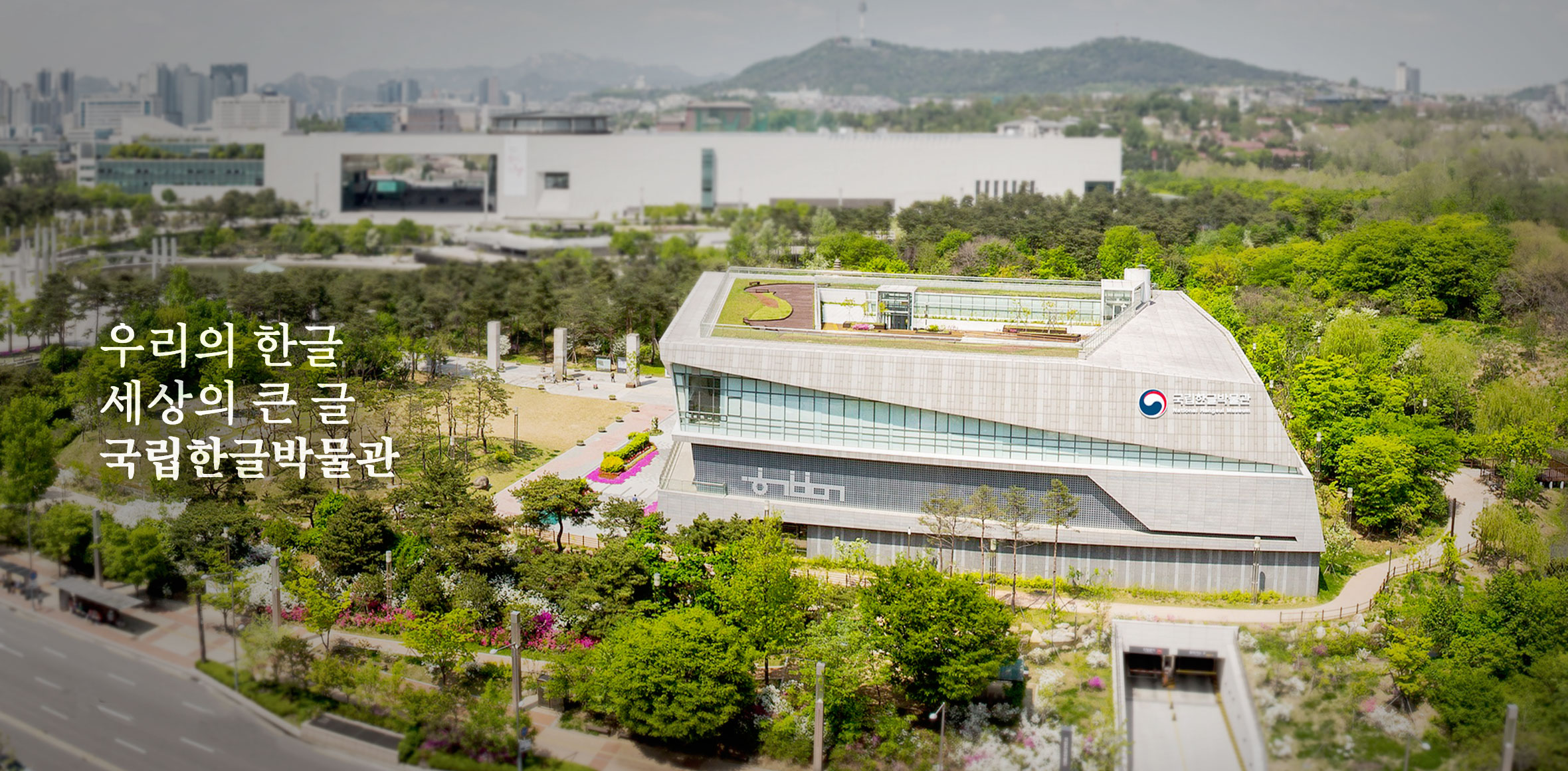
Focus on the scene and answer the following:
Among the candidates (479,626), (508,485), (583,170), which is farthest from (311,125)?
(479,626)

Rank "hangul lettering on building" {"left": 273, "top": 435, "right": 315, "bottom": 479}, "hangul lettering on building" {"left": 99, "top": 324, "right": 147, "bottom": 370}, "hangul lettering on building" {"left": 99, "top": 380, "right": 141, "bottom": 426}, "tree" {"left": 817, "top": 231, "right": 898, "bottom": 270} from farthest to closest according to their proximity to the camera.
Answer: "tree" {"left": 817, "top": 231, "right": 898, "bottom": 270}
"hangul lettering on building" {"left": 99, "top": 324, "right": 147, "bottom": 370}
"hangul lettering on building" {"left": 99, "top": 380, "right": 141, "bottom": 426}
"hangul lettering on building" {"left": 273, "top": 435, "right": 315, "bottom": 479}

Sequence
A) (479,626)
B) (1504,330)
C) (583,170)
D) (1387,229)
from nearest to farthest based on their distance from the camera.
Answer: (479,626)
(1504,330)
(1387,229)
(583,170)

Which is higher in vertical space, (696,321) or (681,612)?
(696,321)

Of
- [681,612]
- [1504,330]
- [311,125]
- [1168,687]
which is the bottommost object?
[1168,687]

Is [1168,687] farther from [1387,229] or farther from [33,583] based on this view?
[1387,229]

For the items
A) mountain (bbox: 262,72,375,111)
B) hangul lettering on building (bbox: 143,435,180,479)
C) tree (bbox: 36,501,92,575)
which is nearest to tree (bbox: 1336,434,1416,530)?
hangul lettering on building (bbox: 143,435,180,479)

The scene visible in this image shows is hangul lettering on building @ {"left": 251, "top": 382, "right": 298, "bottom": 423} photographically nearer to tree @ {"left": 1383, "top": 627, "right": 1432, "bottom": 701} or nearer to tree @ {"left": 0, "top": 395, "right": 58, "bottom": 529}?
tree @ {"left": 0, "top": 395, "right": 58, "bottom": 529}

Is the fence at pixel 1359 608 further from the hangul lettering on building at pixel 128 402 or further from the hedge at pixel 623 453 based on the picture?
the hangul lettering on building at pixel 128 402

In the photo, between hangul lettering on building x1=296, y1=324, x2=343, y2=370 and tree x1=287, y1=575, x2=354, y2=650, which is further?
hangul lettering on building x1=296, y1=324, x2=343, y2=370
